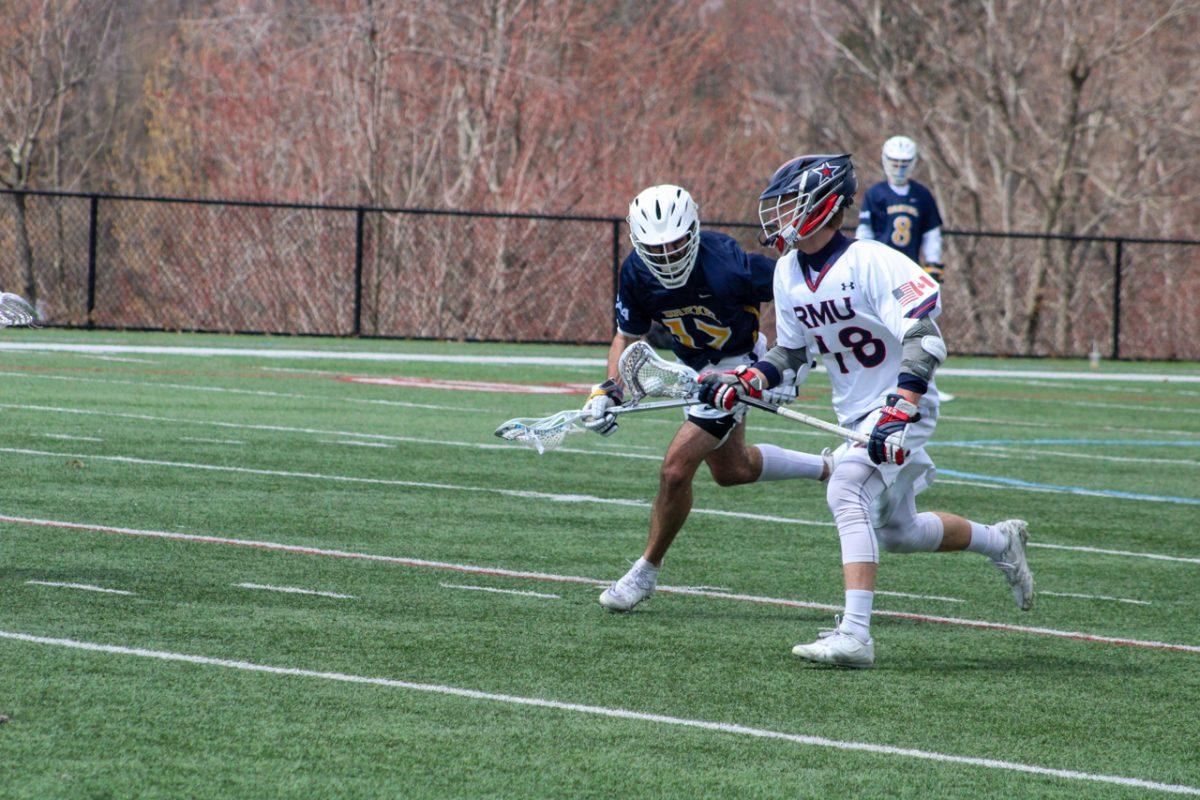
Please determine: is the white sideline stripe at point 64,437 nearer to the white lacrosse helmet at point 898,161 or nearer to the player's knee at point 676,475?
the player's knee at point 676,475

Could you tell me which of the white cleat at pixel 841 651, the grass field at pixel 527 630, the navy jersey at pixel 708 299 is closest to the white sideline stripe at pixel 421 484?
the grass field at pixel 527 630

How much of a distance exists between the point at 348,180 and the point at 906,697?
25322 mm

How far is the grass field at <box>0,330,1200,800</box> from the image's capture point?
4977 mm

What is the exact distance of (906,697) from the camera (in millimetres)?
6023

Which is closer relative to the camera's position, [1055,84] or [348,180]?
[348,180]

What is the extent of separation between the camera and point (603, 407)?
7.04m

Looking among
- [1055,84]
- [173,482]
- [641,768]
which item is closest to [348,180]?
[1055,84]

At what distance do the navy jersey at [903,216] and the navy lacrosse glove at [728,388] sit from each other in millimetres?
9964

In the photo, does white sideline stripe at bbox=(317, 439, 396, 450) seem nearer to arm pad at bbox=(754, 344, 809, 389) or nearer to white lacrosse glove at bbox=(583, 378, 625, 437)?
white lacrosse glove at bbox=(583, 378, 625, 437)

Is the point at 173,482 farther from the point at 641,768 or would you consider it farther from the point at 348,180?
the point at 348,180

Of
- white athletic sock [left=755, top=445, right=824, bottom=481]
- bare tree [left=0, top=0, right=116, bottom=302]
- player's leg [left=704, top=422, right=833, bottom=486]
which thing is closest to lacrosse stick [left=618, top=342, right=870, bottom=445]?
player's leg [left=704, top=422, right=833, bottom=486]

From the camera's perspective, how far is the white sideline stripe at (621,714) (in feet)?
16.6

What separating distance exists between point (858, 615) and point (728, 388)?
93cm

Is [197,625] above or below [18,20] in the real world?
below
